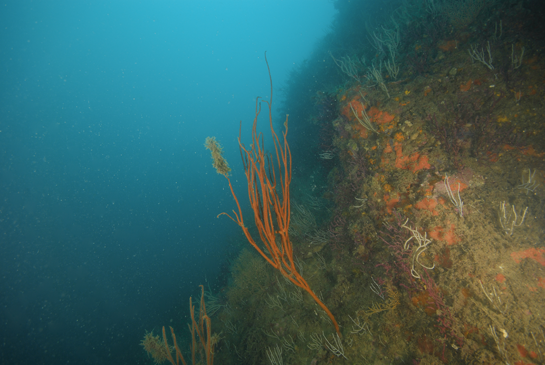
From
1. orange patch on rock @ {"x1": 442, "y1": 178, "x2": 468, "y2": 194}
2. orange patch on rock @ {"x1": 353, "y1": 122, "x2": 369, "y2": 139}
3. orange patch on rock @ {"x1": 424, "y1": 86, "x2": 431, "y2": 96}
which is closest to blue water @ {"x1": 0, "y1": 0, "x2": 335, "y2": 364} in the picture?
orange patch on rock @ {"x1": 353, "y1": 122, "x2": 369, "y2": 139}

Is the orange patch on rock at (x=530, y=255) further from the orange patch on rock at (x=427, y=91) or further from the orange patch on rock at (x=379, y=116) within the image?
the orange patch on rock at (x=427, y=91)

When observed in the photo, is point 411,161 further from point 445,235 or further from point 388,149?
point 445,235

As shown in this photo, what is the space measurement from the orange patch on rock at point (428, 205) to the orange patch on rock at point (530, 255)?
32.4 inches

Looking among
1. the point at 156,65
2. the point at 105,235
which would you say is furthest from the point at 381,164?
the point at 156,65

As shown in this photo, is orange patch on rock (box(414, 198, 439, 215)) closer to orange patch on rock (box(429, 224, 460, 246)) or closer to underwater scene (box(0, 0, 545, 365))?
underwater scene (box(0, 0, 545, 365))

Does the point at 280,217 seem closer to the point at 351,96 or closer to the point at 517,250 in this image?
the point at 517,250

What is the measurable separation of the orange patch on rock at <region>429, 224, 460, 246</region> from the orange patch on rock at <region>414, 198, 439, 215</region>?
0.76 ft

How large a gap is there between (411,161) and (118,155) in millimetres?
105936

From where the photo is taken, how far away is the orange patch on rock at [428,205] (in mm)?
2791

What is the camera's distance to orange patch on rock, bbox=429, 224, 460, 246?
2545mm

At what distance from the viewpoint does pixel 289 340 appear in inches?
133

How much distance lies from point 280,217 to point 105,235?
5196 centimetres

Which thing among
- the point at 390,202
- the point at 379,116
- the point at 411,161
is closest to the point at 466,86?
the point at 379,116

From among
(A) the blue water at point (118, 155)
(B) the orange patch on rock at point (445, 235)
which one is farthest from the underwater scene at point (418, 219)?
(A) the blue water at point (118, 155)
